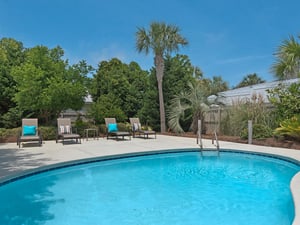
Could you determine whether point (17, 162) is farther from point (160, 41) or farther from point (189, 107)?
point (160, 41)

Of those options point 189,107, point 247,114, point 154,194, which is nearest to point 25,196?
point 154,194

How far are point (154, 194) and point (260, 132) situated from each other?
839cm

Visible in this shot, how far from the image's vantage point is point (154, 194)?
5.60 m

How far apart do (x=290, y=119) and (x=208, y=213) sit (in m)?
8.30

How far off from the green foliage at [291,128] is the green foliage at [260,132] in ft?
2.40

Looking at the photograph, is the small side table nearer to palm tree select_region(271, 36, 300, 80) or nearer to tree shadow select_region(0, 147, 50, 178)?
tree shadow select_region(0, 147, 50, 178)

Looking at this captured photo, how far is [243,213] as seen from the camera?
4.49 metres

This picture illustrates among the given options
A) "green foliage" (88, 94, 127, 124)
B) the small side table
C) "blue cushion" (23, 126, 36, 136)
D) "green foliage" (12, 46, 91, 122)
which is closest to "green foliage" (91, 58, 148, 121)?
"green foliage" (88, 94, 127, 124)

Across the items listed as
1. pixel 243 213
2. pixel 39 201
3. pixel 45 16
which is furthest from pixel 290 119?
pixel 45 16

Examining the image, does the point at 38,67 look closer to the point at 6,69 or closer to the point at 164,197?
the point at 6,69

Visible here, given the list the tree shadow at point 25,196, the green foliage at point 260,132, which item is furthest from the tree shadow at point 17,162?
the green foliage at point 260,132

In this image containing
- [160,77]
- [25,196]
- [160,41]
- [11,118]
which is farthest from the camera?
[160,77]

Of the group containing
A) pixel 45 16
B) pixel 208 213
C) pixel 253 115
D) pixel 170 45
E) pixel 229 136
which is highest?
pixel 45 16

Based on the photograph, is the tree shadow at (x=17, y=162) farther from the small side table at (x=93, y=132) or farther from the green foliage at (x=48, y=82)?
the small side table at (x=93, y=132)
